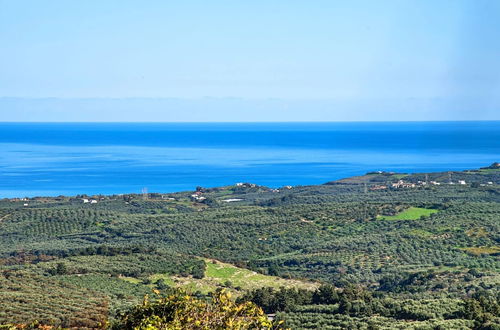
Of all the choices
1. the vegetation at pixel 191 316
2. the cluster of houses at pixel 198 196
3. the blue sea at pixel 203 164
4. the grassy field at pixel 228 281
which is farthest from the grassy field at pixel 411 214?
the blue sea at pixel 203 164

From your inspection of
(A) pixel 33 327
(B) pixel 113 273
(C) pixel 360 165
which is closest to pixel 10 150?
(C) pixel 360 165

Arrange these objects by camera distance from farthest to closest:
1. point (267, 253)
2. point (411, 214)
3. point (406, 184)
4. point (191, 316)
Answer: point (406, 184) → point (411, 214) → point (267, 253) → point (191, 316)

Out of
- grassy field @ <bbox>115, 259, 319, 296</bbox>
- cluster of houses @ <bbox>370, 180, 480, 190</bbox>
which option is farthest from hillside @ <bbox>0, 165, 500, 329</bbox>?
cluster of houses @ <bbox>370, 180, 480, 190</bbox>

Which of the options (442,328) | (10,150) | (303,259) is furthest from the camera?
(10,150)

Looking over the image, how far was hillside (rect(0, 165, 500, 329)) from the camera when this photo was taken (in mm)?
22344

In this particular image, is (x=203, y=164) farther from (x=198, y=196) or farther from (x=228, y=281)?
(x=228, y=281)

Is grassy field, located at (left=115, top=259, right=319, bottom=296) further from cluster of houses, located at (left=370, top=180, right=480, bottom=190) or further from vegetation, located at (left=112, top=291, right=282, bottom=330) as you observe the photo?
cluster of houses, located at (left=370, top=180, right=480, bottom=190)

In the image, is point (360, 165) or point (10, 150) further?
point (10, 150)

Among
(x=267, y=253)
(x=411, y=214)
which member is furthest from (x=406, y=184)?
(x=267, y=253)

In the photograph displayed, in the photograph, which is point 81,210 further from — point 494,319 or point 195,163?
point 195,163

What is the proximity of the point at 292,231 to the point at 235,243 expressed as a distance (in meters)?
4.60

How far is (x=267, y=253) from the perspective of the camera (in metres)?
43.2

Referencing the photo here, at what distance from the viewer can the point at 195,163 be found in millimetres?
139500

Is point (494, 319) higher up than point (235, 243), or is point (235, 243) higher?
point (494, 319)
